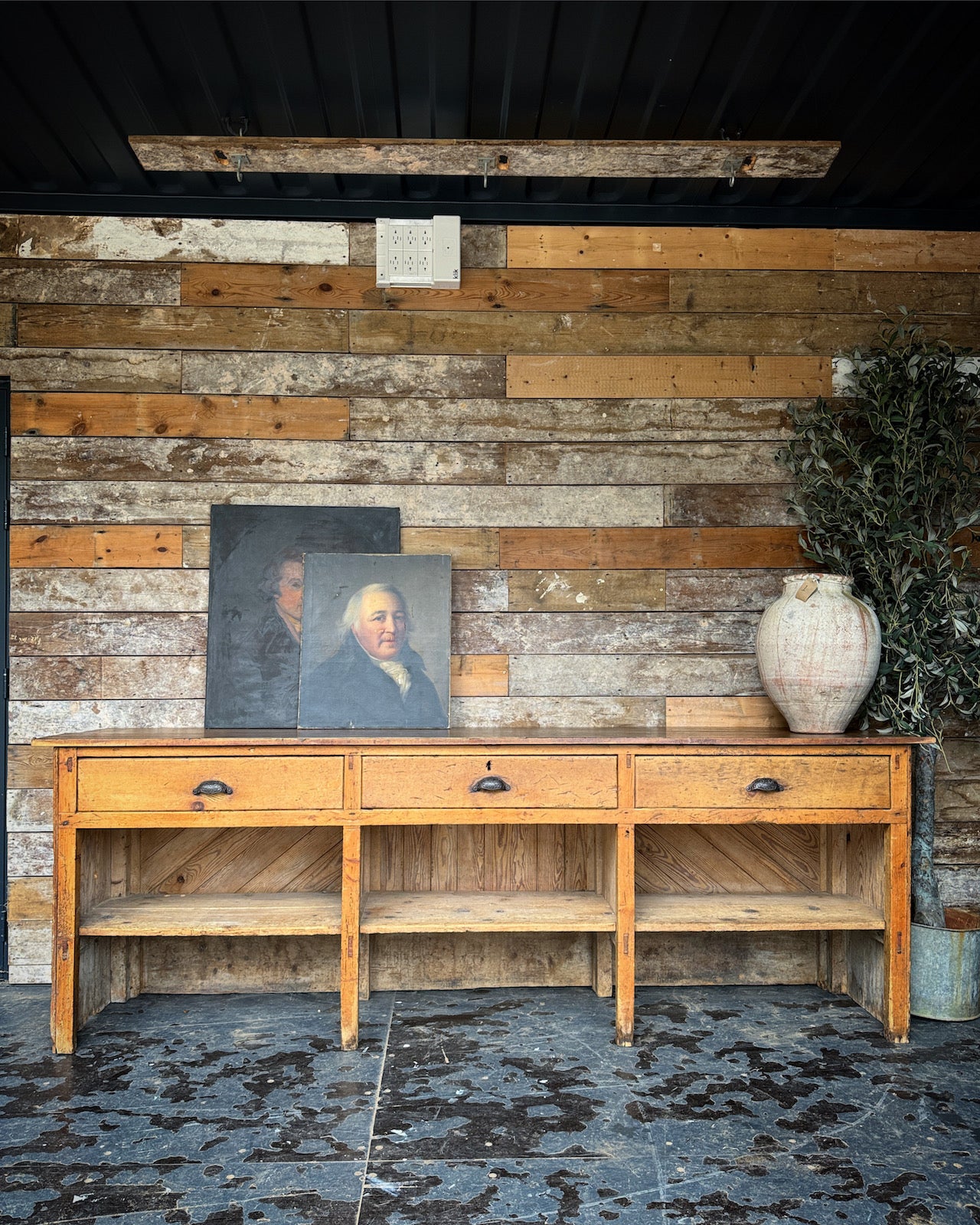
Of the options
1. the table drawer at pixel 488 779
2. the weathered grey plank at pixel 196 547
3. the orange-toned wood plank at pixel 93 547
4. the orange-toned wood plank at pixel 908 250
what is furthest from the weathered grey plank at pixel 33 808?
the orange-toned wood plank at pixel 908 250

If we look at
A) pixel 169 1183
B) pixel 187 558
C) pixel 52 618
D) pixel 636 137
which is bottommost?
pixel 169 1183

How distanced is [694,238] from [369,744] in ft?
7.09

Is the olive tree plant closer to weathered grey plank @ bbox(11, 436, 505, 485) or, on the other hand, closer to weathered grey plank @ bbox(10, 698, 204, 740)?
weathered grey plank @ bbox(11, 436, 505, 485)

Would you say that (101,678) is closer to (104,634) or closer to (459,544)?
(104,634)

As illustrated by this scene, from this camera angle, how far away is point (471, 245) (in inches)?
134

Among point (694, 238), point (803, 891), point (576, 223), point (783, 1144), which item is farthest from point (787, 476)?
point (783, 1144)

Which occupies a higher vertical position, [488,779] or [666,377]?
[666,377]

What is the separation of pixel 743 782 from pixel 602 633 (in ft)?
2.47

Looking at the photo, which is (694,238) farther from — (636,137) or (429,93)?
(429,93)

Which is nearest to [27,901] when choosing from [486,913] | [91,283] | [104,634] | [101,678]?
[101,678]

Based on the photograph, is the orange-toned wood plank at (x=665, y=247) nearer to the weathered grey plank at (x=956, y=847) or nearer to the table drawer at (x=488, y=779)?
the table drawer at (x=488, y=779)

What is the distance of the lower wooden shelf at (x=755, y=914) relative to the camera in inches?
113

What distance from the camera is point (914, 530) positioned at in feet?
9.98

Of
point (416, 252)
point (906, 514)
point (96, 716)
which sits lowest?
point (96, 716)
